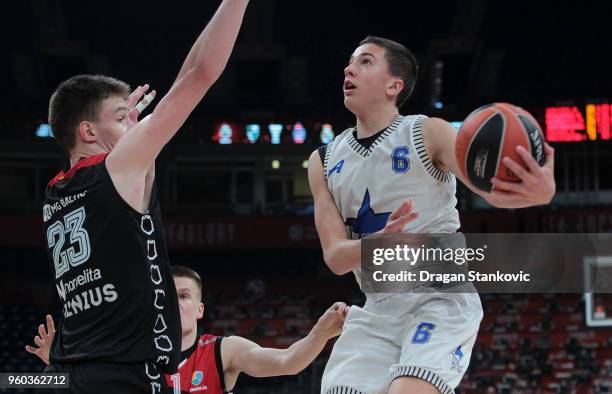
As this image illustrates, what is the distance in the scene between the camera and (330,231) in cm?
387

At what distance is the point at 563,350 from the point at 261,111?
352 inches

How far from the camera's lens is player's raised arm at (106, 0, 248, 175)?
9.31ft

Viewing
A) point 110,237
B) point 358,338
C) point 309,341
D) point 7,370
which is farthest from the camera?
point 7,370

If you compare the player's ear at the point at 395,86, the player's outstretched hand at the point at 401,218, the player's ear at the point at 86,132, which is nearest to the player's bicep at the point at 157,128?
the player's ear at the point at 86,132

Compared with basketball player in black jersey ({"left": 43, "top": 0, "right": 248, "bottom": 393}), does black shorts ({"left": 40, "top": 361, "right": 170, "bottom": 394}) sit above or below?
below

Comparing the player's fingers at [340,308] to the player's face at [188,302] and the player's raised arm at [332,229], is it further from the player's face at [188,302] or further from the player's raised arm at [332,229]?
the player's face at [188,302]

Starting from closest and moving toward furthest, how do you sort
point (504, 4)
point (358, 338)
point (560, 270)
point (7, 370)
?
point (358, 338), point (560, 270), point (7, 370), point (504, 4)

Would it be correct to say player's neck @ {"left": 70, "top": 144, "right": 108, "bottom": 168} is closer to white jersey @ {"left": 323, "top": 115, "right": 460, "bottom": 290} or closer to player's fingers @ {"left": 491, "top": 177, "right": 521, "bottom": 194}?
white jersey @ {"left": 323, "top": 115, "right": 460, "bottom": 290}

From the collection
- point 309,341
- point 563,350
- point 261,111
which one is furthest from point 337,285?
point 309,341

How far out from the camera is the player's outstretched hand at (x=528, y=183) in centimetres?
288

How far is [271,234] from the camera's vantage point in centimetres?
2023

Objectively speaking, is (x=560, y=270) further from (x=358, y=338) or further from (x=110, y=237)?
(x=110, y=237)

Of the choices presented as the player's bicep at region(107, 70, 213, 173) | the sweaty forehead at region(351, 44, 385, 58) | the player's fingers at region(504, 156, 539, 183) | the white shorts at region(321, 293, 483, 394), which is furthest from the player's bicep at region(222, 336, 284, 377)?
the player's fingers at region(504, 156, 539, 183)

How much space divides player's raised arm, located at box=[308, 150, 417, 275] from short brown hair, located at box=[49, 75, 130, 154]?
1.17 meters
